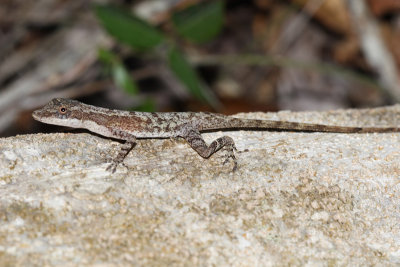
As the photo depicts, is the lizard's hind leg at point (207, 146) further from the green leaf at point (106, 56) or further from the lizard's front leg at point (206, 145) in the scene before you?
the green leaf at point (106, 56)

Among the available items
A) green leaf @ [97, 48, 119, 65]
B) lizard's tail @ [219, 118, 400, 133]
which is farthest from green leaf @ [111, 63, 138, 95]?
lizard's tail @ [219, 118, 400, 133]

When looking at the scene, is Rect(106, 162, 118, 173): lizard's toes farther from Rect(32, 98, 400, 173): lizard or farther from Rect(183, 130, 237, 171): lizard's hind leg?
Rect(183, 130, 237, 171): lizard's hind leg

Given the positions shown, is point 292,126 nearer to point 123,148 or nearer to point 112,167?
point 123,148

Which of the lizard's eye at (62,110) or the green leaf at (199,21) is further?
the green leaf at (199,21)

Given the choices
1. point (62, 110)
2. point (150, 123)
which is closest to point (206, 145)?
point (150, 123)

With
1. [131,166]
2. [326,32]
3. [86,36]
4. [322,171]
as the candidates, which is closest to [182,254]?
[131,166]

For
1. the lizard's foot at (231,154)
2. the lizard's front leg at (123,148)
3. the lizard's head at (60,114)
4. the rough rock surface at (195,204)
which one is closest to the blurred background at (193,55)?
the lizard's head at (60,114)
